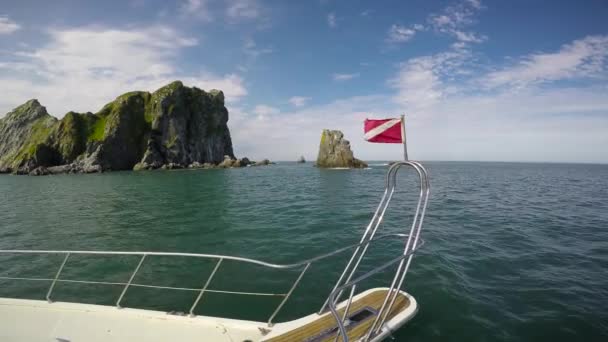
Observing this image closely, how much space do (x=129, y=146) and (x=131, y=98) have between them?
2128 cm

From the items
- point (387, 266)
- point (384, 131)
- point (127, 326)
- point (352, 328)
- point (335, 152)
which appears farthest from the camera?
point (335, 152)

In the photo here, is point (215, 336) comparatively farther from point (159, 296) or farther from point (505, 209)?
point (505, 209)

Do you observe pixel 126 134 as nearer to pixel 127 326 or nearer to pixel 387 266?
pixel 127 326

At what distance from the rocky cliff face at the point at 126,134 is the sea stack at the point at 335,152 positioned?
5173 centimetres

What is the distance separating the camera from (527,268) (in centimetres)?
898

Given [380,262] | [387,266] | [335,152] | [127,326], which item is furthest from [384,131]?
[335,152]

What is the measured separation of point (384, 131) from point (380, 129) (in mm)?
89

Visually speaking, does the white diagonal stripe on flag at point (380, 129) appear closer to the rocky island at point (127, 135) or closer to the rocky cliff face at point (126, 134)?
the rocky island at point (127, 135)

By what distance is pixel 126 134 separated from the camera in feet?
332

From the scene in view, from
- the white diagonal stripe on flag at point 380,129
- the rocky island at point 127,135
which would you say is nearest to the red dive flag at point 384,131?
the white diagonal stripe on flag at point 380,129

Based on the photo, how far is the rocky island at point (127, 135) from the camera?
9356 cm

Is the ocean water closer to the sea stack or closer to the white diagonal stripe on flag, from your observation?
the white diagonal stripe on flag

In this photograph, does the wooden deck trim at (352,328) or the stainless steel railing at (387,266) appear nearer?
the stainless steel railing at (387,266)

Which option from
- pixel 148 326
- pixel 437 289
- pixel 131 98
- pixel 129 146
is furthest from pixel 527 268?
pixel 131 98
